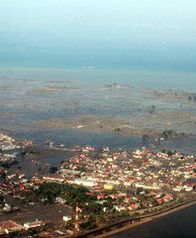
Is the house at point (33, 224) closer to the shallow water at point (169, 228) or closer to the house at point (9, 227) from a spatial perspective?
the house at point (9, 227)

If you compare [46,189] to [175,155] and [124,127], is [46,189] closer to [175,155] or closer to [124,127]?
[175,155]

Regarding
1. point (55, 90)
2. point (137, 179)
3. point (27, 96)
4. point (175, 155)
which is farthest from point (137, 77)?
point (137, 179)

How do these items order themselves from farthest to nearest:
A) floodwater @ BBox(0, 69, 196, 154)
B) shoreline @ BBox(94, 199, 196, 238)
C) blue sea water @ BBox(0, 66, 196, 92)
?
blue sea water @ BBox(0, 66, 196, 92)
floodwater @ BBox(0, 69, 196, 154)
shoreline @ BBox(94, 199, 196, 238)

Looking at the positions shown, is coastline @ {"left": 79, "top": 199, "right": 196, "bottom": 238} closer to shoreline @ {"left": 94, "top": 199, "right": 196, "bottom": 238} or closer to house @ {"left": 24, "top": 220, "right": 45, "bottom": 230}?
shoreline @ {"left": 94, "top": 199, "right": 196, "bottom": 238}

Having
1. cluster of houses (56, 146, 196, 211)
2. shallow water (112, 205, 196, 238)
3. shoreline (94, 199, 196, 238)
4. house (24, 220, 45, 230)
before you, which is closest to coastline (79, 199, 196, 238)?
shoreline (94, 199, 196, 238)

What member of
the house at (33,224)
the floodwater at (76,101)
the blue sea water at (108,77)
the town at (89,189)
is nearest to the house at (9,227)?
the town at (89,189)

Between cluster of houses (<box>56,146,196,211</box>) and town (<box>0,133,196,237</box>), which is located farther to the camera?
cluster of houses (<box>56,146,196,211</box>)

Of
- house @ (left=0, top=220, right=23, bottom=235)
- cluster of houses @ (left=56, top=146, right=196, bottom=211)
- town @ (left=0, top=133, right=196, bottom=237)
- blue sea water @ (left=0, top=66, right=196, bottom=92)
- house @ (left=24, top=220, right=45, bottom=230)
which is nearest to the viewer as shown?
house @ (left=0, top=220, right=23, bottom=235)

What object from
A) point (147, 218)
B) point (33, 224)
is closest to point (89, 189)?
point (147, 218)
